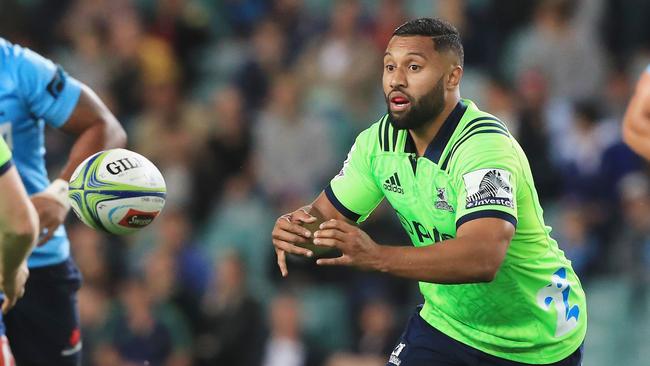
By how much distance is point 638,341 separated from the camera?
903 centimetres

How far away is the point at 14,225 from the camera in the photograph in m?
4.51

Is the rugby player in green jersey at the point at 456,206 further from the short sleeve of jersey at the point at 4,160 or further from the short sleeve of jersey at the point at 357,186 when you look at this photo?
the short sleeve of jersey at the point at 4,160

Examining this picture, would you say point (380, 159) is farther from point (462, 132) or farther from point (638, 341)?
point (638, 341)

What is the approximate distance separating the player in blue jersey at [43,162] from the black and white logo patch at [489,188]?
7.25 ft

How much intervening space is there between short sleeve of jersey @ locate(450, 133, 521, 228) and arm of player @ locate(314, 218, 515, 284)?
0.13m

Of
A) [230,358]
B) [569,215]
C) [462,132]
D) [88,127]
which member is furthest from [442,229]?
[230,358]

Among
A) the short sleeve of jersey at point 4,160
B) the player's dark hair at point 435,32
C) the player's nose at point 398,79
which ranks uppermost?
the player's dark hair at point 435,32

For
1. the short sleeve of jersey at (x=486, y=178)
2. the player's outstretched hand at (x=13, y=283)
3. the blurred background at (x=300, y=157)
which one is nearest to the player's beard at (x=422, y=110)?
the short sleeve of jersey at (x=486, y=178)

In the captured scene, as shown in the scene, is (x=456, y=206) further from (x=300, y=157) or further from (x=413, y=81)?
(x=300, y=157)

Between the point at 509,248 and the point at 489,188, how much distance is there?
0.50 m

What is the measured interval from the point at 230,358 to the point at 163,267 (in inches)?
39.8

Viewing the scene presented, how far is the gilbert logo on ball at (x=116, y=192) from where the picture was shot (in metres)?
5.57

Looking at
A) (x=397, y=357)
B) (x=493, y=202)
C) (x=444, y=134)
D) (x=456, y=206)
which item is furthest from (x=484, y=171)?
(x=397, y=357)

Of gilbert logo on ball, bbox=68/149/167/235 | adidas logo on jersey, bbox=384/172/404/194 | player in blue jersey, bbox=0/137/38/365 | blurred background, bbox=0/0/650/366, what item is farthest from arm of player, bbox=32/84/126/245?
blurred background, bbox=0/0/650/366
